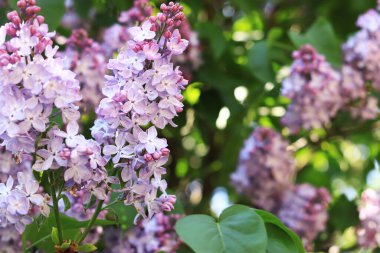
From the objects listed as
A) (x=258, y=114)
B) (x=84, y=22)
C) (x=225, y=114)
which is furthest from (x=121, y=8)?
(x=258, y=114)

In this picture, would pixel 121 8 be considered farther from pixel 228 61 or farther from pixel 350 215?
pixel 350 215

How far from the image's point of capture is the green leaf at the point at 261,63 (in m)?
1.88

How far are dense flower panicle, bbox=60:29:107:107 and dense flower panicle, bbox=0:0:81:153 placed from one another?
606mm

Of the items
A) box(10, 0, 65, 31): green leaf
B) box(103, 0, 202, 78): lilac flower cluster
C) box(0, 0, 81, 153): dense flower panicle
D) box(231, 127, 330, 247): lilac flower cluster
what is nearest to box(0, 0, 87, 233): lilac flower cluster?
box(0, 0, 81, 153): dense flower panicle

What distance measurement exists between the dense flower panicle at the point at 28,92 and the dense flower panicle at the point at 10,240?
0.34m

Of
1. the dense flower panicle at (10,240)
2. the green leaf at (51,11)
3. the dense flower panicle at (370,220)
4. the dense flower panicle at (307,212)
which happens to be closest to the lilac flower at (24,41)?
the dense flower panicle at (10,240)

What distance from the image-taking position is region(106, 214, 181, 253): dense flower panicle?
1418 millimetres

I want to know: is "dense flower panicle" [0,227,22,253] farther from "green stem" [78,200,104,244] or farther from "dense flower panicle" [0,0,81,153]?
"dense flower panicle" [0,0,81,153]

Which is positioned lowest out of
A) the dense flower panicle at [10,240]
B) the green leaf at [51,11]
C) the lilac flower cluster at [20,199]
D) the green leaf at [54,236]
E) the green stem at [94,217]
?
the dense flower panicle at [10,240]

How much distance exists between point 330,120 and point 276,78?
0.86 ft

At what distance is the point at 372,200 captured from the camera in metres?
1.95

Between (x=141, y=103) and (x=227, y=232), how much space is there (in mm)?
240

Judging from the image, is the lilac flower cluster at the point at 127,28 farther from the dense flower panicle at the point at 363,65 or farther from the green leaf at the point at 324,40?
the dense flower panicle at the point at 363,65

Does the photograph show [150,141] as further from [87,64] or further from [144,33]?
[87,64]
